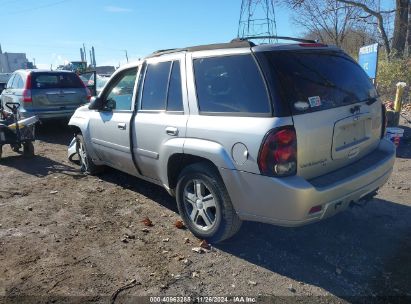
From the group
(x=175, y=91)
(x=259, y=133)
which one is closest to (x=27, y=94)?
(x=175, y=91)

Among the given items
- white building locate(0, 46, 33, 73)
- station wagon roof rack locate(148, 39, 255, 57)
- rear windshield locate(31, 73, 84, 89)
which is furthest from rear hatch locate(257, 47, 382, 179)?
white building locate(0, 46, 33, 73)

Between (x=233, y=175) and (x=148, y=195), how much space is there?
2415 mm

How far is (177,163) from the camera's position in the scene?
404 cm

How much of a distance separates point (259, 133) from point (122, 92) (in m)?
2.58

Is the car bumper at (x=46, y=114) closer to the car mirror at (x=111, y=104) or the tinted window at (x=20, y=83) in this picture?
the tinted window at (x=20, y=83)

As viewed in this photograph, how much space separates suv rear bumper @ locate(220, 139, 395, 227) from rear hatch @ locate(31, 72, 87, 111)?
8129mm

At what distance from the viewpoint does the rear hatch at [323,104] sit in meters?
3.10

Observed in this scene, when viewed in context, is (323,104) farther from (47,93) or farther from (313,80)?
(47,93)

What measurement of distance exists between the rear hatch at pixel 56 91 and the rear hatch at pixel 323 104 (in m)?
8.28

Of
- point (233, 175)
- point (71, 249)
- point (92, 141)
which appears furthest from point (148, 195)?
point (233, 175)

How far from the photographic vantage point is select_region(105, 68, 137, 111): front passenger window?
15.7 feet

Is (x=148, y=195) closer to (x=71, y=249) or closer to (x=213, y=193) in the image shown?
(x=71, y=249)

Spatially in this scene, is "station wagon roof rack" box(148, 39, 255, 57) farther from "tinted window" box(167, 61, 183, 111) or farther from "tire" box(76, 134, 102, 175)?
"tire" box(76, 134, 102, 175)

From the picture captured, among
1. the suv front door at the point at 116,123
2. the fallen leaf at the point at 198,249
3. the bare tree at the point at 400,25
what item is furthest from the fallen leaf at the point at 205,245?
the bare tree at the point at 400,25
